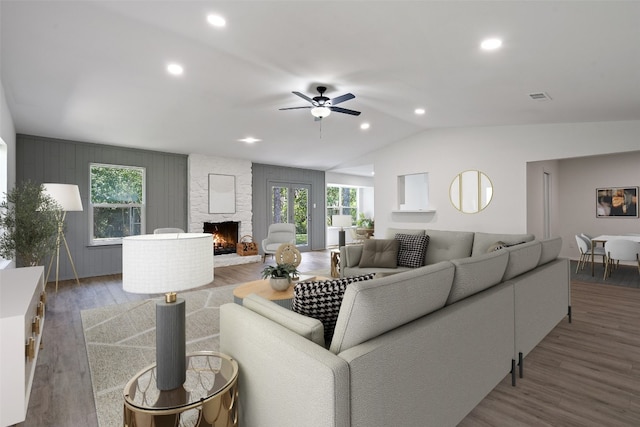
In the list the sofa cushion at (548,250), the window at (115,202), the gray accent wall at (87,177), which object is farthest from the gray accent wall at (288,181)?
the sofa cushion at (548,250)

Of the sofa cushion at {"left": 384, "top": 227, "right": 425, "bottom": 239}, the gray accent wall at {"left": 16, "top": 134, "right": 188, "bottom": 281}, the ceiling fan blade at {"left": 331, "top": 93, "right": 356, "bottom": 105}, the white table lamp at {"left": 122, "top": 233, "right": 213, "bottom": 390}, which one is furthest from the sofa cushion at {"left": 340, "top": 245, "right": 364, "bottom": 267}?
the gray accent wall at {"left": 16, "top": 134, "right": 188, "bottom": 281}

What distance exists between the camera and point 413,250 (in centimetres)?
434

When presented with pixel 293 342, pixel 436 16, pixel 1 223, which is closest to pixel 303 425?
pixel 293 342

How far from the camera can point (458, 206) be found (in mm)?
6320

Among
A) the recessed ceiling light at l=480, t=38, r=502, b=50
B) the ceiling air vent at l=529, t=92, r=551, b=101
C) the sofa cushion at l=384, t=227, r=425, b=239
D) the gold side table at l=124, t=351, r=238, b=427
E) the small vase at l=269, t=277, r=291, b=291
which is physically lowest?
the gold side table at l=124, t=351, r=238, b=427

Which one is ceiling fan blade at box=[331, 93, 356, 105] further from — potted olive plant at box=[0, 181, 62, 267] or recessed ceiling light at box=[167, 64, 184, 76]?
potted olive plant at box=[0, 181, 62, 267]

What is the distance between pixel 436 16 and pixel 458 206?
4.47m

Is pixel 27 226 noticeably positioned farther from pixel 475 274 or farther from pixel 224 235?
pixel 224 235

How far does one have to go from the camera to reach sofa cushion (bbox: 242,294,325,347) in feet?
4.38

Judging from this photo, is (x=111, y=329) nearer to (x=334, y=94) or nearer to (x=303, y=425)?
(x=303, y=425)

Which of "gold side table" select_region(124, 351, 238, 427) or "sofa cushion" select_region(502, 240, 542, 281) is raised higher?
"sofa cushion" select_region(502, 240, 542, 281)

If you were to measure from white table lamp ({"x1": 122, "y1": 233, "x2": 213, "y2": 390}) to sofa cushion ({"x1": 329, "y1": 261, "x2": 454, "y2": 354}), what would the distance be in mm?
635

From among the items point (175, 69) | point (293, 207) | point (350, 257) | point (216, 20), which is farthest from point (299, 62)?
point (293, 207)

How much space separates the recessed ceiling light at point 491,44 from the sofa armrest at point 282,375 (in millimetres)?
2842
